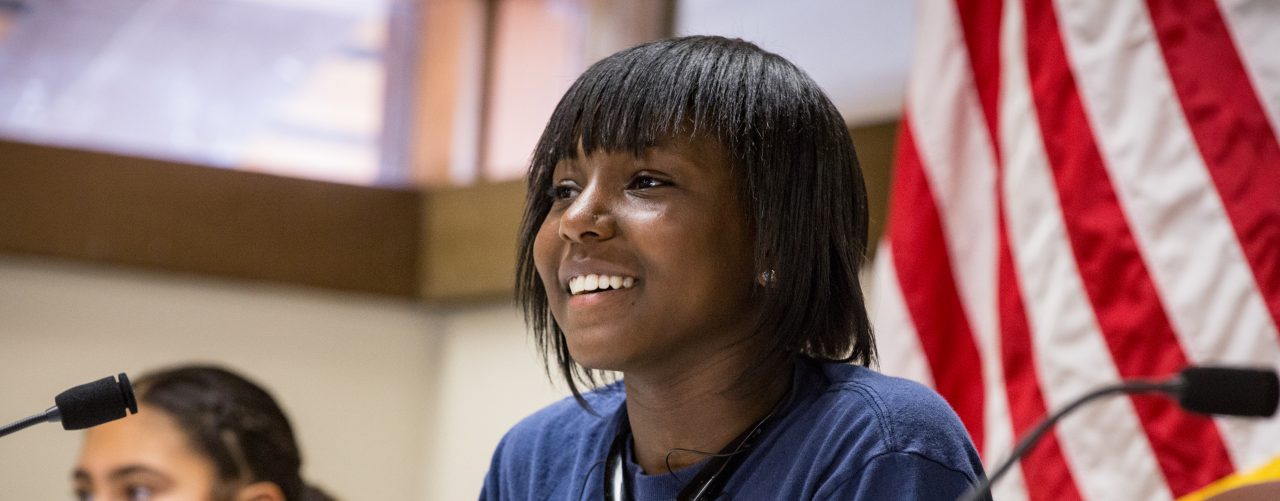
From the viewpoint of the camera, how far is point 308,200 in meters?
3.22

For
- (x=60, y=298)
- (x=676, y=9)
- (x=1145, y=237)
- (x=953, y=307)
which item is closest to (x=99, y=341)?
(x=60, y=298)

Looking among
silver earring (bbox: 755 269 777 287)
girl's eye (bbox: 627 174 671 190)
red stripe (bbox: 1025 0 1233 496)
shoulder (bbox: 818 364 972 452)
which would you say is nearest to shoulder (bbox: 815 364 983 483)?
shoulder (bbox: 818 364 972 452)

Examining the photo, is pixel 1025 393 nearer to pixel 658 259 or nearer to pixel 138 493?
pixel 658 259

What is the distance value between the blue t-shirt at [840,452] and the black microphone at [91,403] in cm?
45

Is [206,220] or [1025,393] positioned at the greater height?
[206,220]

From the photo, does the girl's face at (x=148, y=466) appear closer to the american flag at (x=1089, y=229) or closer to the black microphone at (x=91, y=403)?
the black microphone at (x=91, y=403)

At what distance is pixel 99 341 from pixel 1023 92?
6.60 feet

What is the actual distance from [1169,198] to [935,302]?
0.39 m

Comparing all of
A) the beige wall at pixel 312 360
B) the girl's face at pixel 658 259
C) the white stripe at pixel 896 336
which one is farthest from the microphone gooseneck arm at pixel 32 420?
the beige wall at pixel 312 360

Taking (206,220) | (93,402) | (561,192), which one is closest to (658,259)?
(561,192)

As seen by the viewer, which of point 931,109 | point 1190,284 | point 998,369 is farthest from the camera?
point 931,109

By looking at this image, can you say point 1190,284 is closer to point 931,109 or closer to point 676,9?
point 931,109

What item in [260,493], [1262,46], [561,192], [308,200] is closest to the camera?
[561,192]

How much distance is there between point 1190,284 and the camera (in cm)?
194
